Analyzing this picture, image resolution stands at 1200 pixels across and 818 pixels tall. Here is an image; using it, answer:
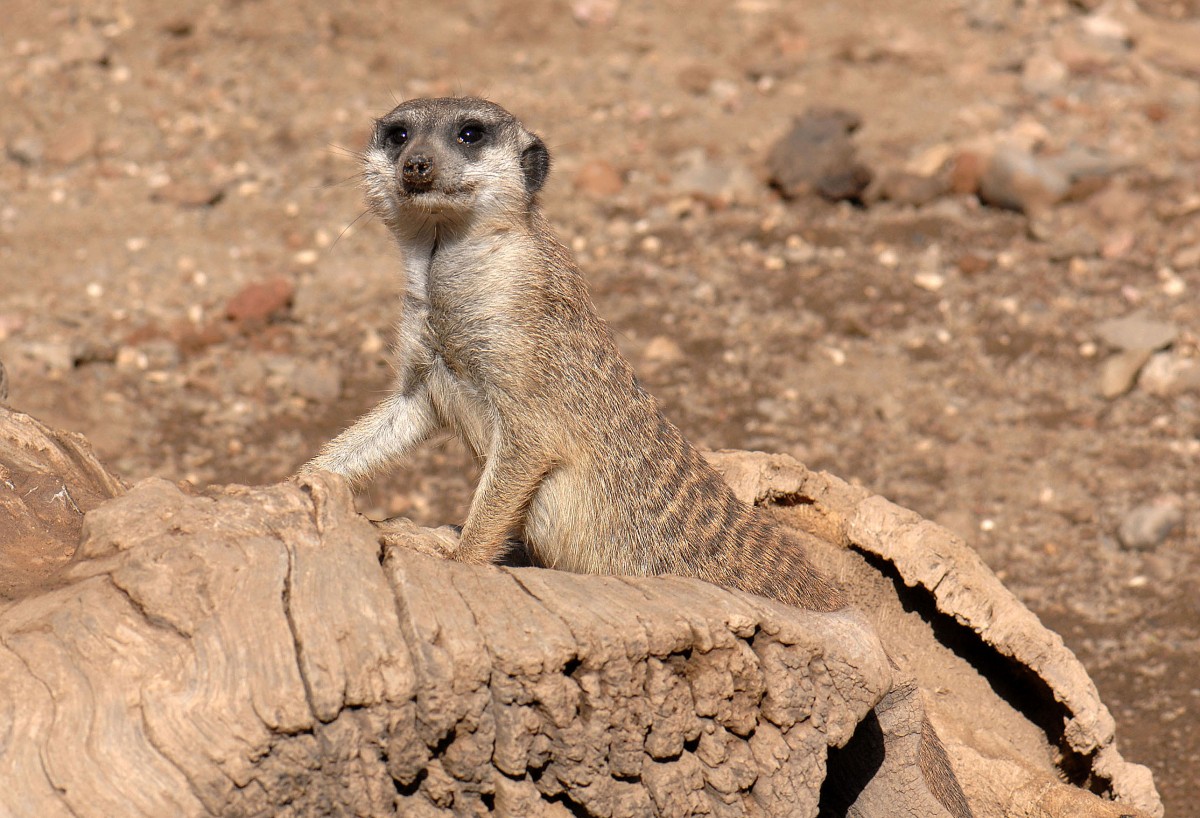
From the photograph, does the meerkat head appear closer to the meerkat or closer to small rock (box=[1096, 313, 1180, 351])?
the meerkat

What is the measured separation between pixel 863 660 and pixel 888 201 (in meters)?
5.37

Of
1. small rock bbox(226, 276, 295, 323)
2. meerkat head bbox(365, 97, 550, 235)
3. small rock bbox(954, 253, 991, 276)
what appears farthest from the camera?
small rock bbox(954, 253, 991, 276)

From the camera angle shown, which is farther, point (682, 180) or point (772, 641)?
point (682, 180)

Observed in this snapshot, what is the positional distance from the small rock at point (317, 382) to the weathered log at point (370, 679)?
10.8 ft

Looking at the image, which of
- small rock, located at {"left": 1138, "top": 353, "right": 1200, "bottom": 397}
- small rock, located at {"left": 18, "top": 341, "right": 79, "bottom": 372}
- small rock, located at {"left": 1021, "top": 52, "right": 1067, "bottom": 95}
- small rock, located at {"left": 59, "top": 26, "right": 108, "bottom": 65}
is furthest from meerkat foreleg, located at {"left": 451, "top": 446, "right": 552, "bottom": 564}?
small rock, located at {"left": 59, "top": 26, "right": 108, "bottom": 65}

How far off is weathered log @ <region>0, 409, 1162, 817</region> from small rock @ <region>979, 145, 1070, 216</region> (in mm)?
5223

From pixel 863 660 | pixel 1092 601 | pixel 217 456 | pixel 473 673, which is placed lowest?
pixel 217 456

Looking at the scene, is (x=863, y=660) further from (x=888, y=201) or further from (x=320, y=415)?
(x=888, y=201)

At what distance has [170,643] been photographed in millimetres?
2197

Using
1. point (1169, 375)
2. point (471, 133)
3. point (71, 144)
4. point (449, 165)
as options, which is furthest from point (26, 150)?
point (1169, 375)

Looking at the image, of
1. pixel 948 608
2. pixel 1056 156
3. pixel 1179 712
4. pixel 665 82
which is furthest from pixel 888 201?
pixel 948 608

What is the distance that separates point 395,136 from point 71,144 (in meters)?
5.25

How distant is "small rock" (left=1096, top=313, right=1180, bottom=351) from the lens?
6391 millimetres

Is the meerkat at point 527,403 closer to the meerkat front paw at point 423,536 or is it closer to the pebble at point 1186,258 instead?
the meerkat front paw at point 423,536
